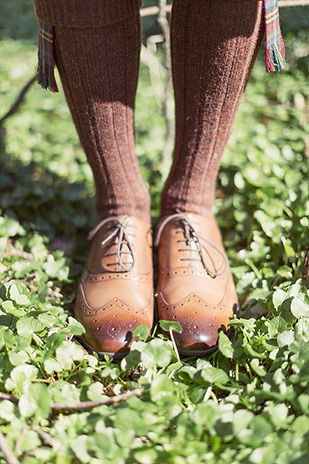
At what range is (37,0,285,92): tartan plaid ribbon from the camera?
846 mm

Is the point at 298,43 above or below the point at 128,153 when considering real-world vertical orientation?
above

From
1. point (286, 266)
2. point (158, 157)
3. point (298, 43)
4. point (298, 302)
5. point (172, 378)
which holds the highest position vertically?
point (298, 43)

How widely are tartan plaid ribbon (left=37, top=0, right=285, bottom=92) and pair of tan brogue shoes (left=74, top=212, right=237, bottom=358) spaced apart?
362 millimetres

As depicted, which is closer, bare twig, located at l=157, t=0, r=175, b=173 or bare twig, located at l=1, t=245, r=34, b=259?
bare twig, located at l=1, t=245, r=34, b=259

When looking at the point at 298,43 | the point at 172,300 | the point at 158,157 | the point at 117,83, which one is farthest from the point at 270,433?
the point at 298,43

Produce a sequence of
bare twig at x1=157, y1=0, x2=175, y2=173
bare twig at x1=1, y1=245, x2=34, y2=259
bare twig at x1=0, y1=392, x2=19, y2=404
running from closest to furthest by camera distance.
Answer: bare twig at x1=0, y1=392, x2=19, y2=404 < bare twig at x1=1, y1=245, x2=34, y2=259 < bare twig at x1=157, y1=0, x2=175, y2=173

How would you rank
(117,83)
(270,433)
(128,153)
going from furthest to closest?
(128,153), (117,83), (270,433)

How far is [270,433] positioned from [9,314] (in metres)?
0.53

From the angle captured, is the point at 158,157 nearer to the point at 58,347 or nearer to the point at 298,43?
the point at 298,43

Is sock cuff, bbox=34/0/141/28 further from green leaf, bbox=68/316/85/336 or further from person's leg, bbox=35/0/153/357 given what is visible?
green leaf, bbox=68/316/85/336

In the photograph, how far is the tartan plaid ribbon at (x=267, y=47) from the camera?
0.85 meters

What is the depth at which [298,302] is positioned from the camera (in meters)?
0.90

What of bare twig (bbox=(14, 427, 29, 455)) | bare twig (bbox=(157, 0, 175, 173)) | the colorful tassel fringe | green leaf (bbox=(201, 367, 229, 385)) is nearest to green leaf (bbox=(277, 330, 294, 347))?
green leaf (bbox=(201, 367, 229, 385))

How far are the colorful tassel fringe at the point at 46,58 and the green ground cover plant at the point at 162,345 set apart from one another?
0.43 meters
